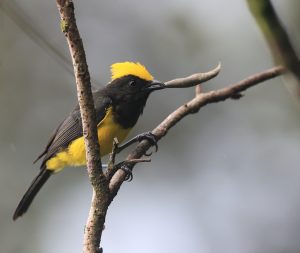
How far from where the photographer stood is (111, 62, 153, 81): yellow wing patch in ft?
16.1

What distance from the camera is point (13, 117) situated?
8.36m

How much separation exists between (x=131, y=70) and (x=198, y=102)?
214 cm

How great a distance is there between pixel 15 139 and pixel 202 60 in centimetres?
284

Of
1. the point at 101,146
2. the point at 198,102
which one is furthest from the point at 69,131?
the point at 198,102

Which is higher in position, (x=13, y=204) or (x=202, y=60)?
(x=202, y=60)

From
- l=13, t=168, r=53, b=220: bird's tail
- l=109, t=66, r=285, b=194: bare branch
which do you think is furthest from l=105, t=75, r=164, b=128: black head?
l=109, t=66, r=285, b=194: bare branch

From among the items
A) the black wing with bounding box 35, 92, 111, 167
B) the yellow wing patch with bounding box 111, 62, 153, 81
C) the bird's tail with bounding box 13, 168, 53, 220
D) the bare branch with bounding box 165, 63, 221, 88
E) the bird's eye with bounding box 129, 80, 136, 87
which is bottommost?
the bird's tail with bounding box 13, 168, 53, 220

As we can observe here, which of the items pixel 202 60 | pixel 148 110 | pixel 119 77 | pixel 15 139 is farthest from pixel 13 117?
pixel 119 77

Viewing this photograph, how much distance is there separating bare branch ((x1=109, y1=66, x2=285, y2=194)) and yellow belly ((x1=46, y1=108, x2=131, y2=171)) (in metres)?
1.17

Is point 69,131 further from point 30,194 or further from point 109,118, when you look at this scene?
point 30,194

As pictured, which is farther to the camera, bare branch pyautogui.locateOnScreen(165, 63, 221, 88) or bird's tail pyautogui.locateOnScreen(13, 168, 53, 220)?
bird's tail pyautogui.locateOnScreen(13, 168, 53, 220)

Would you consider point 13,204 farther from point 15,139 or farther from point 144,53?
point 144,53

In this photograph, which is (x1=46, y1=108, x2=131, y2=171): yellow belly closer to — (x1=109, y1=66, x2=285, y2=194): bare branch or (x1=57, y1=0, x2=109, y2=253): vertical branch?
(x1=109, y1=66, x2=285, y2=194): bare branch

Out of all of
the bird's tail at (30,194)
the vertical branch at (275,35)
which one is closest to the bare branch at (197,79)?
the vertical branch at (275,35)
